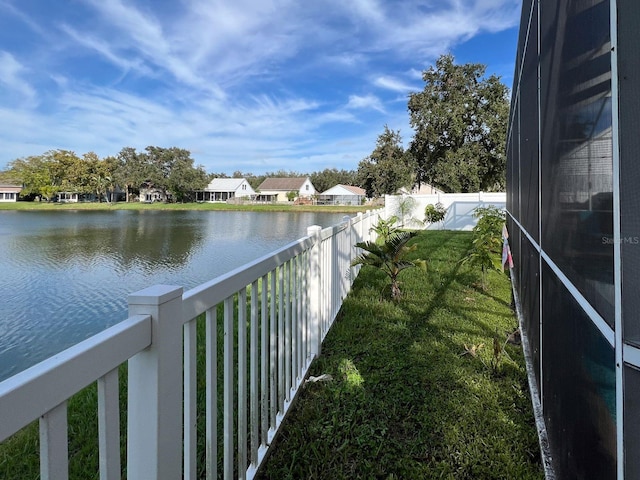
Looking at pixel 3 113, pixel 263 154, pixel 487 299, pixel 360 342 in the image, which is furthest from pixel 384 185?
pixel 263 154

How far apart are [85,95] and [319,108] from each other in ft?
53.7

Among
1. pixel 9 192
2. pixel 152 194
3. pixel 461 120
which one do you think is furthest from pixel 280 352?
pixel 9 192

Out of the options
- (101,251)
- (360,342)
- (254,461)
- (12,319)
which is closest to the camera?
(254,461)

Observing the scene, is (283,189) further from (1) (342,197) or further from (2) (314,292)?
(2) (314,292)

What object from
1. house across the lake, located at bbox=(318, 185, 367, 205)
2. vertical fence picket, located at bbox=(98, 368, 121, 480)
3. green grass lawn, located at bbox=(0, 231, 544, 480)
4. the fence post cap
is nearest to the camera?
vertical fence picket, located at bbox=(98, 368, 121, 480)

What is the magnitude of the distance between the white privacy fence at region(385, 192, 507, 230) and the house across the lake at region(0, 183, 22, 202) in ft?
176

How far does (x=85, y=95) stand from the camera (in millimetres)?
25906

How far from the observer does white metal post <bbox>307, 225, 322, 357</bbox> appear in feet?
9.36

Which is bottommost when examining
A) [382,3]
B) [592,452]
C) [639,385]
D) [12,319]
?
[12,319]

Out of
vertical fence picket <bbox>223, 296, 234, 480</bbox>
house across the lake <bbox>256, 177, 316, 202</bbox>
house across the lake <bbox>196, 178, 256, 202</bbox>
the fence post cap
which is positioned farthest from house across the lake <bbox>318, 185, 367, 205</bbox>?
the fence post cap

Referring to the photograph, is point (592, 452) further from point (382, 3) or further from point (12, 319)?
point (382, 3)

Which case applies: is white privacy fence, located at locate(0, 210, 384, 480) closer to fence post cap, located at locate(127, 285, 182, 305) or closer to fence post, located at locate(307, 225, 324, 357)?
fence post cap, located at locate(127, 285, 182, 305)

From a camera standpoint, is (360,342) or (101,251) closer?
(360,342)

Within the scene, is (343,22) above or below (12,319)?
above
